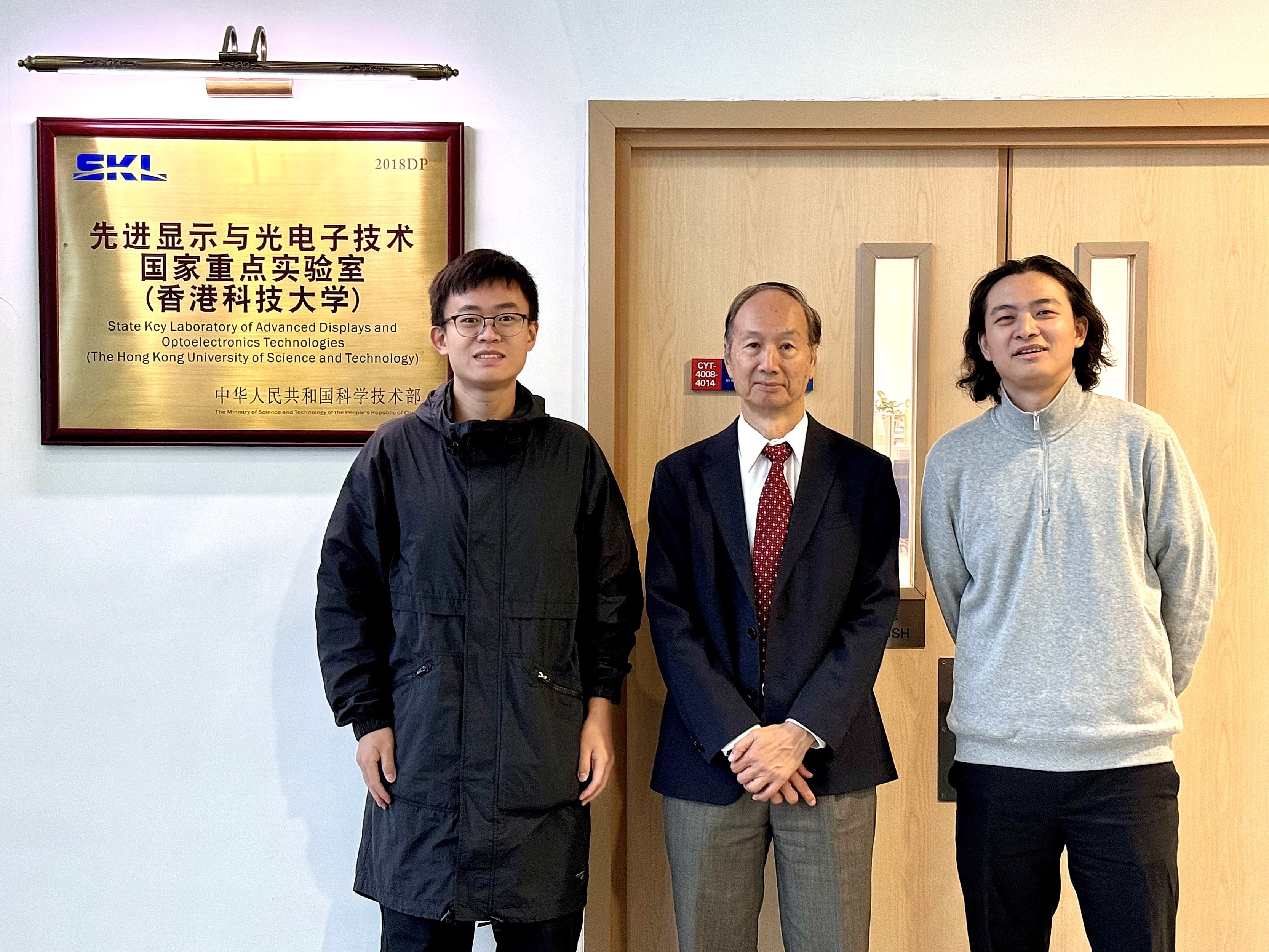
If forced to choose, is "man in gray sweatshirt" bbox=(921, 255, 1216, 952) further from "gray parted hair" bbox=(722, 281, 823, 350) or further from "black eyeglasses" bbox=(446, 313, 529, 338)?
"black eyeglasses" bbox=(446, 313, 529, 338)

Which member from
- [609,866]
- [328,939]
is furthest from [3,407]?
[609,866]

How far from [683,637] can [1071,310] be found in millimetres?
892

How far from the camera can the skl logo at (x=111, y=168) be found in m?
1.94

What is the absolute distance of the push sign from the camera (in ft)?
6.65

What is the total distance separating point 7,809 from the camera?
1979mm

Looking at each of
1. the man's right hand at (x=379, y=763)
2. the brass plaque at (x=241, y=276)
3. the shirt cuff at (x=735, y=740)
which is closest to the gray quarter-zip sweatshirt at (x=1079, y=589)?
the shirt cuff at (x=735, y=740)

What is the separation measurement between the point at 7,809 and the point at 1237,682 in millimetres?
2615

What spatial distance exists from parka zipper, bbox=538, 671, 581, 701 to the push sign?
730mm

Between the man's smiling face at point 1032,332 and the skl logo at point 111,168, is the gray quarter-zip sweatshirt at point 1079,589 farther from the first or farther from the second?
the skl logo at point 111,168

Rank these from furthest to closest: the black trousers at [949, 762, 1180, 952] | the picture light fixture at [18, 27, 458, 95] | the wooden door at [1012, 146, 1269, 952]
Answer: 1. the wooden door at [1012, 146, 1269, 952]
2. the picture light fixture at [18, 27, 458, 95]
3. the black trousers at [949, 762, 1180, 952]

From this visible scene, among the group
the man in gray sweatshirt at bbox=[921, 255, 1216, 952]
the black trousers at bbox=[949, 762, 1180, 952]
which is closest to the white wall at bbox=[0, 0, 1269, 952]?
the man in gray sweatshirt at bbox=[921, 255, 1216, 952]

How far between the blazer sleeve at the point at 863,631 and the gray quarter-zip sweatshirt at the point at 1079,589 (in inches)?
5.2

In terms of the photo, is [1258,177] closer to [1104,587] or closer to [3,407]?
[1104,587]

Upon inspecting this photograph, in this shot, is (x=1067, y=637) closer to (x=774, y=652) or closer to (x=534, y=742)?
(x=774, y=652)
